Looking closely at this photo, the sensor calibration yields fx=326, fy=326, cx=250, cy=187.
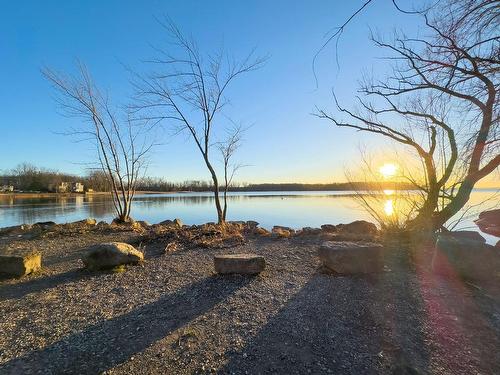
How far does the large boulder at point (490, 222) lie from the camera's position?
12.6 meters

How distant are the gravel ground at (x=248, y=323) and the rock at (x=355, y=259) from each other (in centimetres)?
16

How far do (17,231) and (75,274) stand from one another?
22.1 ft

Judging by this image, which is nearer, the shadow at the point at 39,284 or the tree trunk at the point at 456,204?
the shadow at the point at 39,284

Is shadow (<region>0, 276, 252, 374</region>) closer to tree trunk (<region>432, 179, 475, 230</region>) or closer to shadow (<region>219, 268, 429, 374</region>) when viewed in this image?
shadow (<region>219, 268, 429, 374</region>)

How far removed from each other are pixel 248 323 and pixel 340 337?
972 mm

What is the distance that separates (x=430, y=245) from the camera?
7.08 metres

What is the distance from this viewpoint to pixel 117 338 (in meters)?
3.25

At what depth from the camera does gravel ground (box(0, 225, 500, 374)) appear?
111 inches

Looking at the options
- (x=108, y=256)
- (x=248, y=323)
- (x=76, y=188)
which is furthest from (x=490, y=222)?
(x=76, y=188)

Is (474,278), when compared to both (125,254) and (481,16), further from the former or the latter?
(125,254)

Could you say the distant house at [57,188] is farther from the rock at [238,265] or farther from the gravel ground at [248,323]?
the rock at [238,265]

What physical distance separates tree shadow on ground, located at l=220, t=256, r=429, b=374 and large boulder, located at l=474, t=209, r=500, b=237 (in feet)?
35.2

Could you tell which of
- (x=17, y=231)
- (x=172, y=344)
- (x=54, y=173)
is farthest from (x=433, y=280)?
(x=54, y=173)

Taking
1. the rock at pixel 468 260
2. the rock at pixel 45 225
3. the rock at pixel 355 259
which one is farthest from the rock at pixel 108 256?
the rock at pixel 45 225
